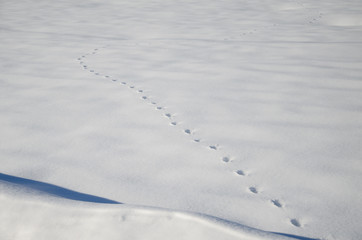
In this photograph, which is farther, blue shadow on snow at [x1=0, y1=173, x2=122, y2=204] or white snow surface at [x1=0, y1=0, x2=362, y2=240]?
blue shadow on snow at [x1=0, y1=173, x2=122, y2=204]

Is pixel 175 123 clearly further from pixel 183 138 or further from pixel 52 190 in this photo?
pixel 52 190

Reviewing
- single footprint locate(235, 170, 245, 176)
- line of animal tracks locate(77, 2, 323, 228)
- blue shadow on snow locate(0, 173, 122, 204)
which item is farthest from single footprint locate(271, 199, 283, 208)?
blue shadow on snow locate(0, 173, 122, 204)

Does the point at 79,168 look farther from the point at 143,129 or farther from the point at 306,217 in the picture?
the point at 306,217

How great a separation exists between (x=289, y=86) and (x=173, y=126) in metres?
0.98

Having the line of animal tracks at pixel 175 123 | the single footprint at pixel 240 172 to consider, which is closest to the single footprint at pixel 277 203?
the line of animal tracks at pixel 175 123

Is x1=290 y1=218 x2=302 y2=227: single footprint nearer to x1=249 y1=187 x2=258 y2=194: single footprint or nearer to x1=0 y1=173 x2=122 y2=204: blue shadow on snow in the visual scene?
x1=249 y1=187 x2=258 y2=194: single footprint

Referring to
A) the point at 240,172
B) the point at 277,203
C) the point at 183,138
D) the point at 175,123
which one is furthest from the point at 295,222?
the point at 175,123

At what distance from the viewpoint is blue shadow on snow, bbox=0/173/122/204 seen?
1.10 meters

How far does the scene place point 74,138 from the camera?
4.97 feet

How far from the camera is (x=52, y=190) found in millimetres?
1144

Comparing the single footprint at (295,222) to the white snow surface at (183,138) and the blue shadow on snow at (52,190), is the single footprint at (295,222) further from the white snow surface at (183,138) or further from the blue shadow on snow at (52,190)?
the blue shadow on snow at (52,190)

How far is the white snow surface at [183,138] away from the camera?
973 mm

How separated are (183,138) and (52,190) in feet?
2.23

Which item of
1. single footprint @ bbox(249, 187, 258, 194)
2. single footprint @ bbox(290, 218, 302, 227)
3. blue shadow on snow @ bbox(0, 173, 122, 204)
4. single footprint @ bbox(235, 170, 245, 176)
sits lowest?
blue shadow on snow @ bbox(0, 173, 122, 204)
